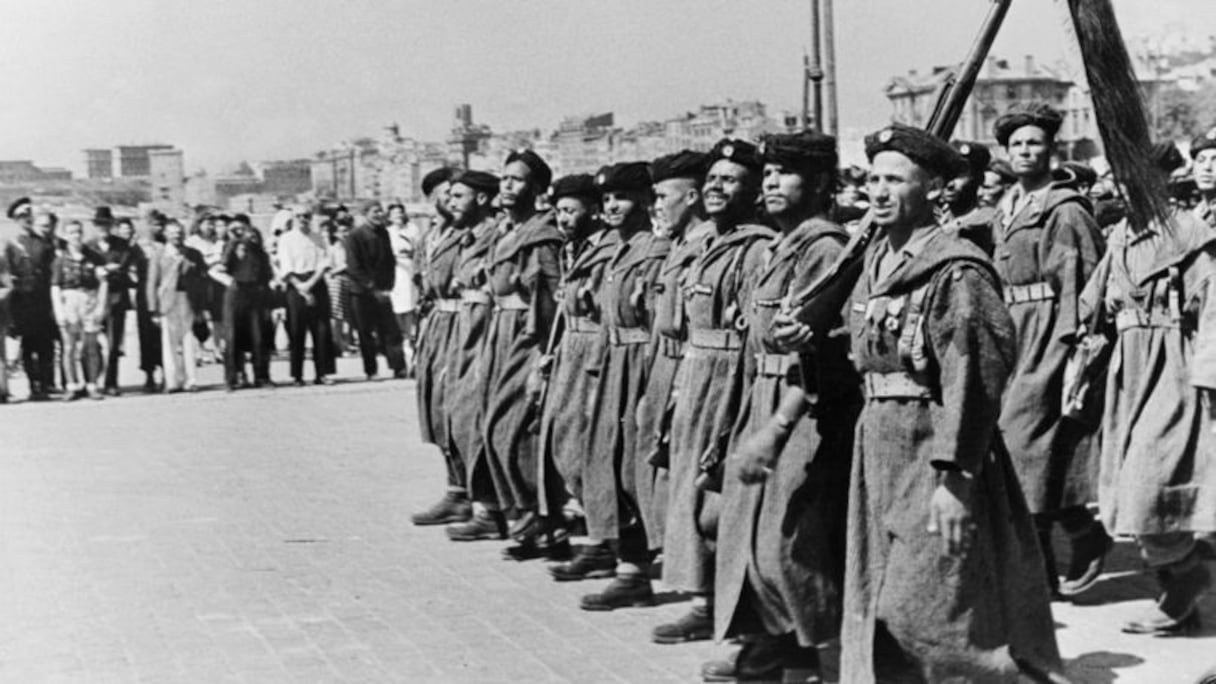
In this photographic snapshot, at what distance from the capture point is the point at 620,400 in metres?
8.52

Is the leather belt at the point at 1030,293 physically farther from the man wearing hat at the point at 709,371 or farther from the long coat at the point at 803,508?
the long coat at the point at 803,508

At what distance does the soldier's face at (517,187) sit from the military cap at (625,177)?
1.09m

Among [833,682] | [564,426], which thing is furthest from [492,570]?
[833,682]

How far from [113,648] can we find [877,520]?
3.37 metres

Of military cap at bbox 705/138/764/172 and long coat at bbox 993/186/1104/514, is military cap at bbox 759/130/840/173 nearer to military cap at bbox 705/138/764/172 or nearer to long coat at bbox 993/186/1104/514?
military cap at bbox 705/138/764/172

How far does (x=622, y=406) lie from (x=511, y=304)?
148 centimetres

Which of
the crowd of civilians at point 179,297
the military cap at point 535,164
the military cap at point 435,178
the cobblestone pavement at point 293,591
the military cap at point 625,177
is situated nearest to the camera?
the cobblestone pavement at point 293,591

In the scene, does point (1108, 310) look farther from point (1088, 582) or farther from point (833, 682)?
point (833, 682)

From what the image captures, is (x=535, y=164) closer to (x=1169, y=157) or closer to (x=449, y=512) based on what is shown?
(x=449, y=512)

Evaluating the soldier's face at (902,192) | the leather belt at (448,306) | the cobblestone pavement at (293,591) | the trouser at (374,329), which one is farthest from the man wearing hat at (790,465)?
the trouser at (374,329)

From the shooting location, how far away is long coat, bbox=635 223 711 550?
25.1ft

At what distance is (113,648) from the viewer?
24.5ft

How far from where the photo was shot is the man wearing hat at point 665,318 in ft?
25.2

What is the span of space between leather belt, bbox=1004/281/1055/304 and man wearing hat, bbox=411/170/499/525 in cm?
298
